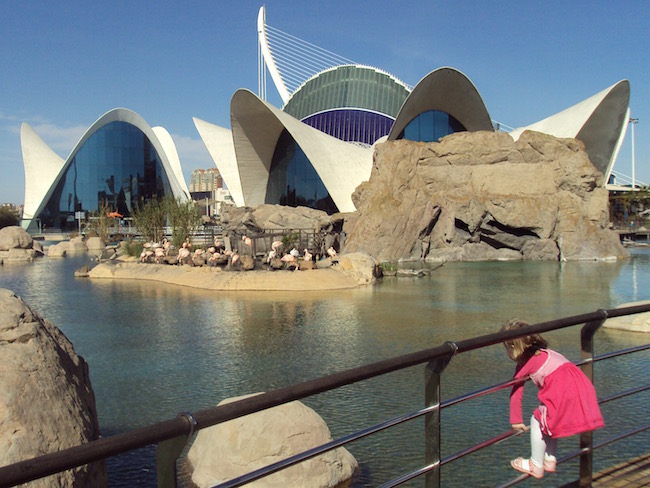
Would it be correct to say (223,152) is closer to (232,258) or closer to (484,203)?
(484,203)

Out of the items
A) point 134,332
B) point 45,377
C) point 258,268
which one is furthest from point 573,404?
point 258,268

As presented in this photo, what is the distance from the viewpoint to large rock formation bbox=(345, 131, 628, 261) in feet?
82.8

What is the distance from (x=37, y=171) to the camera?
194 feet

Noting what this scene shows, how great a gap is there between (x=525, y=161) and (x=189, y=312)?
62.3ft

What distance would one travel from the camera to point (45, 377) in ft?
9.99

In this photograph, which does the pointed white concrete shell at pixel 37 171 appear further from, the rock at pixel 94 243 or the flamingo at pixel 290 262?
the flamingo at pixel 290 262

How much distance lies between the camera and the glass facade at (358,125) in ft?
161

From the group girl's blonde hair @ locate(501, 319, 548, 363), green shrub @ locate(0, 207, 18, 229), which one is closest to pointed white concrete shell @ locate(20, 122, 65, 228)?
green shrub @ locate(0, 207, 18, 229)

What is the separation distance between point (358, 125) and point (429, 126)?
1192cm

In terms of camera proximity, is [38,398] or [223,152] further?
[223,152]

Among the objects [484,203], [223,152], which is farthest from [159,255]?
[223,152]

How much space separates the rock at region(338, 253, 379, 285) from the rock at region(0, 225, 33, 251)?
20612 mm

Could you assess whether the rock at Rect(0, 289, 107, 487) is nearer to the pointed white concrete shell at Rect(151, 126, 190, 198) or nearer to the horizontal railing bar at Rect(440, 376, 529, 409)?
the horizontal railing bar at Rect(440, 376, 529, 409)

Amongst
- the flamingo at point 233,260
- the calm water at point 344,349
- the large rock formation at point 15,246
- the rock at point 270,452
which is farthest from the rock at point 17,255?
the rock at point 270,452
